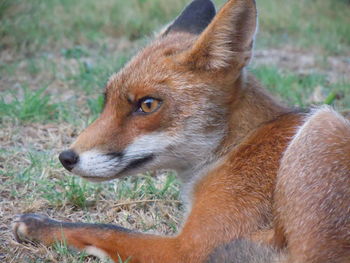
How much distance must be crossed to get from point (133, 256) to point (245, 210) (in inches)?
32.4

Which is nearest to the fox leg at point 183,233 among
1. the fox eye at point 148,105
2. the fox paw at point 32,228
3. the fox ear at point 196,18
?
the fox paw at point 32,228

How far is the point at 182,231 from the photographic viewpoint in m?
3.79

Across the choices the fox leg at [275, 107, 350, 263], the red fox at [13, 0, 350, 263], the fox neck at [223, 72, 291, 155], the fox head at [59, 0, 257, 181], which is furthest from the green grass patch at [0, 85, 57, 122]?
the fox leg at [275, 107, 350, 263]

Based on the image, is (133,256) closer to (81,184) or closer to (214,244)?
(214,244)

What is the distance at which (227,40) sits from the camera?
4.05m

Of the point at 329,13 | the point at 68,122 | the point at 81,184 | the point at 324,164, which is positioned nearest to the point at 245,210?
the point at 324,164

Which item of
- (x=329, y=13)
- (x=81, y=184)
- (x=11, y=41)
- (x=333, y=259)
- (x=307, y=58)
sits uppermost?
(x=333, y=259)

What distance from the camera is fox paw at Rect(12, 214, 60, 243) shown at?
4.16 m

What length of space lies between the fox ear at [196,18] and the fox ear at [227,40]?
905 millimetres

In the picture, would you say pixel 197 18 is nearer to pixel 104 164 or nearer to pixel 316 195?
pixel 104 164

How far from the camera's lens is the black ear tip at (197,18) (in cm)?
504

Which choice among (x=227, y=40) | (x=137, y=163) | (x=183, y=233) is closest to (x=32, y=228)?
(x=137, y=163)

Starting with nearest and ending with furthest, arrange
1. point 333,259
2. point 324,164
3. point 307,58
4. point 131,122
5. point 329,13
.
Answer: point 333,259 < point 324,164 < point 131,122 < point 307,58 < point 329,13

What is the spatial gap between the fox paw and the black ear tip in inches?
79.0
